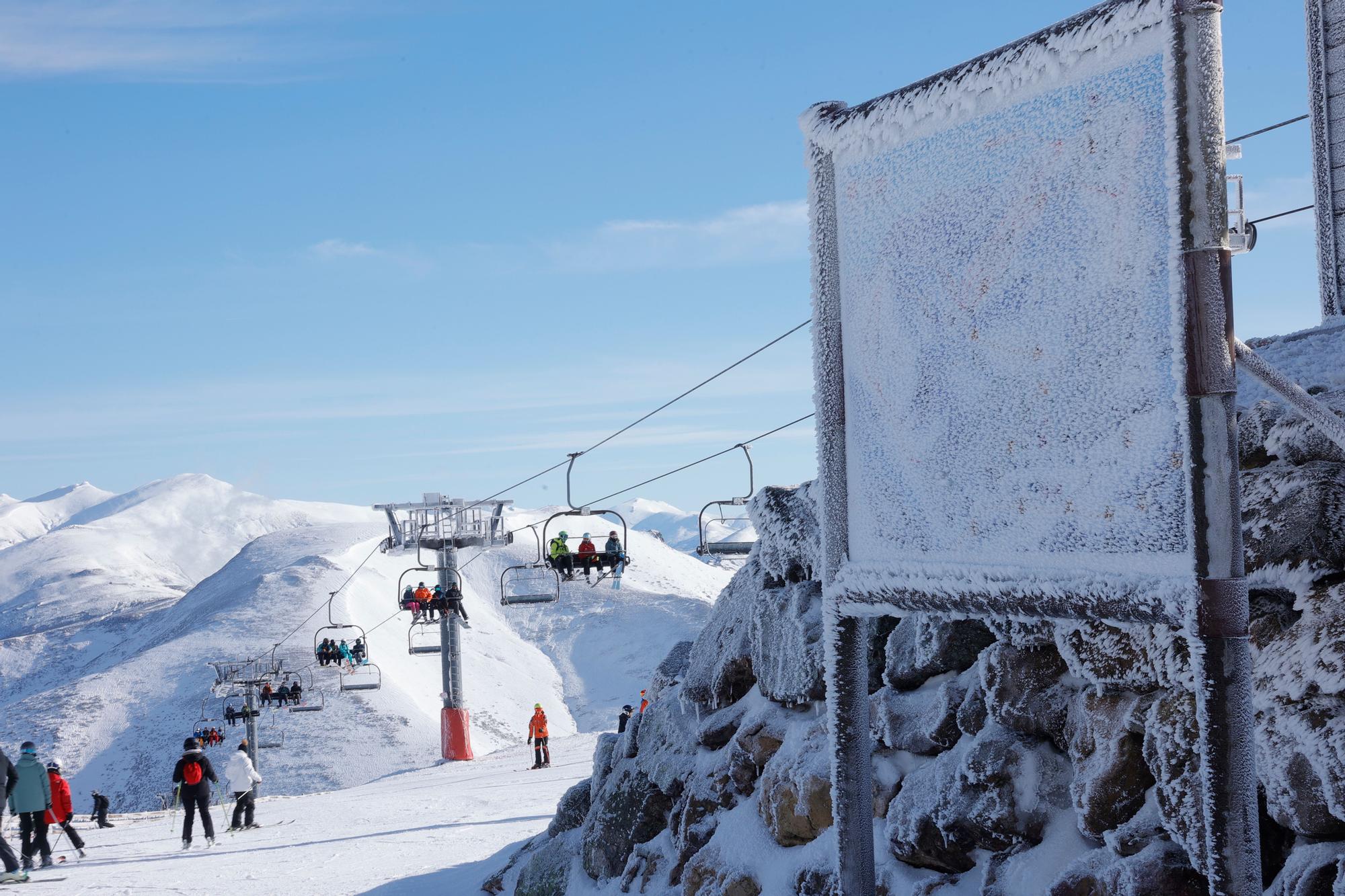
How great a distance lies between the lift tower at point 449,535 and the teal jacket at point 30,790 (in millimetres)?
21151

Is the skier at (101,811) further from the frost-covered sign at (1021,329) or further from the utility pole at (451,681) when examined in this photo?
the frost-covered sign at (1021,329)

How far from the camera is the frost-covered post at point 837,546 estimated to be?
338cm

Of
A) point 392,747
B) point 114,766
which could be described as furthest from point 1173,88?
point 114,766

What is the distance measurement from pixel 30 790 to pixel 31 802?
0.38 feet

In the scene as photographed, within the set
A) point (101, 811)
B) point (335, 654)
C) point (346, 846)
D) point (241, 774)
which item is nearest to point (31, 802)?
point (241, 774)

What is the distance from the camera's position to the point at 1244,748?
238 centimetres

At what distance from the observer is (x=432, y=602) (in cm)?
2981

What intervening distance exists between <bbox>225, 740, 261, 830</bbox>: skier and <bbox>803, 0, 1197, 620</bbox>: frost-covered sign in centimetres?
1108

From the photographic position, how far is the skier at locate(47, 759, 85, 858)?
11.4 m

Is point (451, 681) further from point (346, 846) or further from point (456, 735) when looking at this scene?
point (346, 846)

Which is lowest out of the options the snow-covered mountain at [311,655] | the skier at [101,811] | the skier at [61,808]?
the snow-covered mountain at [311,655]

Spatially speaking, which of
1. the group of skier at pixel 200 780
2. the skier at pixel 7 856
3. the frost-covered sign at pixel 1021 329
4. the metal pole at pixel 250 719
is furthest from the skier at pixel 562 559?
the frost-covered sign at pixel 1021 329

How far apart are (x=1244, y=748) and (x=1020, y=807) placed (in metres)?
1.52

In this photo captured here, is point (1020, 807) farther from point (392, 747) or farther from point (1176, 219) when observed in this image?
point (392, 747)
